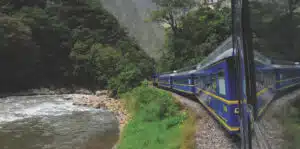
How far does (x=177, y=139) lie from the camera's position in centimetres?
865

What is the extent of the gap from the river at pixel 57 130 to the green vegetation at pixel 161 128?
1719mm

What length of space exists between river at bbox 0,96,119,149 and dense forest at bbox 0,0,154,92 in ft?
35.5

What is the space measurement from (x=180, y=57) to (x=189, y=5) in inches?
287

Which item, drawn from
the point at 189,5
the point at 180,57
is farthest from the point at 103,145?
the point at 189,5

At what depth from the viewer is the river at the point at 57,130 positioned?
1229 centimetres

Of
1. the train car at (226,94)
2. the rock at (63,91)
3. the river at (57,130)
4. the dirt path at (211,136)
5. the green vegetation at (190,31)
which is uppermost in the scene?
the green vegetation at (190,31)

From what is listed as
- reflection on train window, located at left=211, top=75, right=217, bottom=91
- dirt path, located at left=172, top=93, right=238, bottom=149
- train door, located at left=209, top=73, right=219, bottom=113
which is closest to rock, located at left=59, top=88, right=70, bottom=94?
dirt path, located at left=172, top=93, right=238, bottom=149

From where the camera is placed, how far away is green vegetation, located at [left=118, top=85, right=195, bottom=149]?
8.69 meters

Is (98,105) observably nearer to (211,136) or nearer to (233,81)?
(211,136)

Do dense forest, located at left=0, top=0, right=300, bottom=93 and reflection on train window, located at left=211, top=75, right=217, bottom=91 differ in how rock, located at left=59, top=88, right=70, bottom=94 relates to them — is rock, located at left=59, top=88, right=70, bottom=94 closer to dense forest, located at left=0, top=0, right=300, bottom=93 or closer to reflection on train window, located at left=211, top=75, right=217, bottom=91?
dense forest, located at left=0, top=0, right=300, bottom=93

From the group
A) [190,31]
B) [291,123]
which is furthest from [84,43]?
[291,123]

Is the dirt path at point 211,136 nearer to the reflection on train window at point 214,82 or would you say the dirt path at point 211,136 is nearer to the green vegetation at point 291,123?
the reflection on train window at point 214,82

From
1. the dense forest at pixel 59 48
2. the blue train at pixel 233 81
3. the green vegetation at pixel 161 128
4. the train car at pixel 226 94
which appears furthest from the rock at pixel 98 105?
the train car at pixel 226 94

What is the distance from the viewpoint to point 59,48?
153 ft
